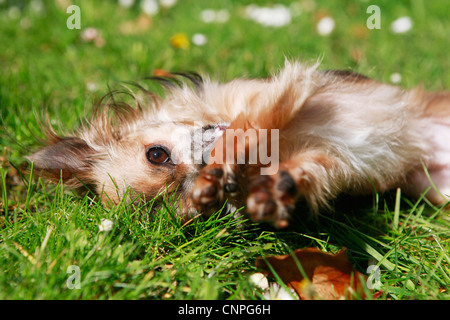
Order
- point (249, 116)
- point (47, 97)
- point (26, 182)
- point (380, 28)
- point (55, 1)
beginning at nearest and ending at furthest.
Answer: point (249, 116)
point (26, 182)
point (47, 97)
point (380, 28)
point (55, 1)

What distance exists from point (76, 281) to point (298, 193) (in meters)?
1.01

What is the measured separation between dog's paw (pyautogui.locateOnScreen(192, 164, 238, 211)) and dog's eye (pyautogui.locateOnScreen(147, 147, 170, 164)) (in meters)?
0.50

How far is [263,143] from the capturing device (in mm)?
2189

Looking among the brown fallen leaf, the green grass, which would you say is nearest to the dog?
the green grass

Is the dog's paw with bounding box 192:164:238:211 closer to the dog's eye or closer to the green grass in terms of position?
the green grass

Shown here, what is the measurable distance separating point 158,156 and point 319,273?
1.10 metres

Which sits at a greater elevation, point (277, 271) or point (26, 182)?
point (26, 182)

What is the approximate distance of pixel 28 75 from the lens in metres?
4.01

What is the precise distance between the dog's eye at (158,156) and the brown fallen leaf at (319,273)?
84cm

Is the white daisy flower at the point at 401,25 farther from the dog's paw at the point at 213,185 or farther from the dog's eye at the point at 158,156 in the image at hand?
the dog's paw at the point at 213,185

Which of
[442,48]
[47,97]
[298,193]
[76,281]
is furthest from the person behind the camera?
[442,48]

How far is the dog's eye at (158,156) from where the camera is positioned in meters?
2.53
